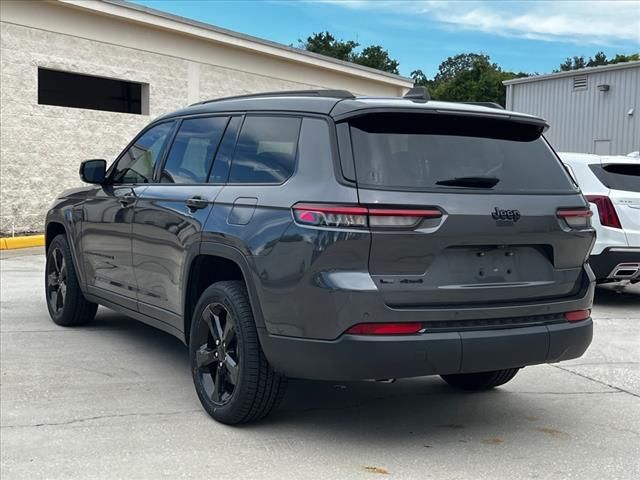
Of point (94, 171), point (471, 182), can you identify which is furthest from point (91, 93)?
point (471, 182)

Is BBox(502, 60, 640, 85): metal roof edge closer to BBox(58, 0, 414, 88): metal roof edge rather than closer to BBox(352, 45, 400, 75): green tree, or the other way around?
BBox(58, 0, 414, 88): metal roof edge

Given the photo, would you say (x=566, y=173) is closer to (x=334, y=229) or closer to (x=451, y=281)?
(x=451, y=281)

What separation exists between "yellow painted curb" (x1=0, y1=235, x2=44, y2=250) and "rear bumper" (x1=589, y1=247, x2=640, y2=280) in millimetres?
10197

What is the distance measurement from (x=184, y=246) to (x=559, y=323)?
7.31ft

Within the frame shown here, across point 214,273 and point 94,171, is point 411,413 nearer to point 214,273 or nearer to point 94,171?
point 214,273

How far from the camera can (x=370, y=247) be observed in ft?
12.0

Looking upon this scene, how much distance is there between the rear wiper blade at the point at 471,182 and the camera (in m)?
3.91

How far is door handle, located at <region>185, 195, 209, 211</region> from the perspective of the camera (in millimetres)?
4578

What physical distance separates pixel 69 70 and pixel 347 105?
1277 cm

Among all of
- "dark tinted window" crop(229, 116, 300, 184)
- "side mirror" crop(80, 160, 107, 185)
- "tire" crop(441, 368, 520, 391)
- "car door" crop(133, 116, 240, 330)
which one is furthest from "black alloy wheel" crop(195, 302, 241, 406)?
"side mirror" crop(80, 160, 107, 185)

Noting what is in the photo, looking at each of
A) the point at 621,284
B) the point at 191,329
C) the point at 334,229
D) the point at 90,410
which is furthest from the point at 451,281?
the point at 621,284

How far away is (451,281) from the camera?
3.79 m

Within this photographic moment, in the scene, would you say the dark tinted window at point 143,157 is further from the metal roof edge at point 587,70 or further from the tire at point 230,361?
the metal roof edge at point 587,70

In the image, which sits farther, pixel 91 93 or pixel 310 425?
pixel 91 93
